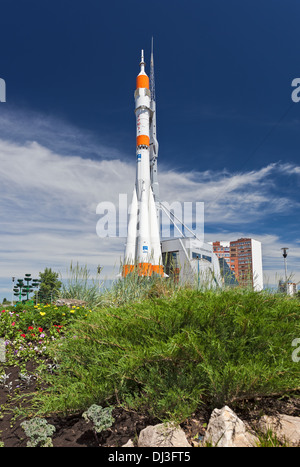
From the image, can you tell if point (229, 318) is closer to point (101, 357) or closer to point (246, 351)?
point (246, 351)

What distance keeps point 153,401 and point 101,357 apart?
922mm

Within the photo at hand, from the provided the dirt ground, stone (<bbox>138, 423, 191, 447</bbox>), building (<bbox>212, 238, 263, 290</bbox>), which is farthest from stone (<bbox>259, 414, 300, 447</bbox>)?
building (<bbox>212, 238, 263, 290</bbox>)

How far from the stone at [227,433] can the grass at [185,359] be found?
0.27 metres

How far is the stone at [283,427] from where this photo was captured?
2512 millimetres

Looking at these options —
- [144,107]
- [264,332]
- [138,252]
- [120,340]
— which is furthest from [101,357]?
[144,107]

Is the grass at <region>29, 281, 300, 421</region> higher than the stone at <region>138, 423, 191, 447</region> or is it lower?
higher

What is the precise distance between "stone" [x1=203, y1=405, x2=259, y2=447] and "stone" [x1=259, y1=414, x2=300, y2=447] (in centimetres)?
21

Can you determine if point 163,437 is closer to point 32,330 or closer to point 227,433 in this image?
point 227,433

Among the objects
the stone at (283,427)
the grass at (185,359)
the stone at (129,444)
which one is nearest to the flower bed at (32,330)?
the grass at (185,359)

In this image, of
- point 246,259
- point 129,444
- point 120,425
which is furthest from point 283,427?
point 246,259

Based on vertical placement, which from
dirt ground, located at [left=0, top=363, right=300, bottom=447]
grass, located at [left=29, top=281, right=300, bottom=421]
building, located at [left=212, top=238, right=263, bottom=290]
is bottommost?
dirt ground, located at [left=0, top=363, right=300, bottom=447]

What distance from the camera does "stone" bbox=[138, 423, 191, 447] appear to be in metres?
2.41

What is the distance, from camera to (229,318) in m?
3.47

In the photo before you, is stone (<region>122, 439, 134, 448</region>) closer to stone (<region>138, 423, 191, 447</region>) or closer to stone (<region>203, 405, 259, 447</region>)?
stone (<region>138, 423, 191, 447</region>)
